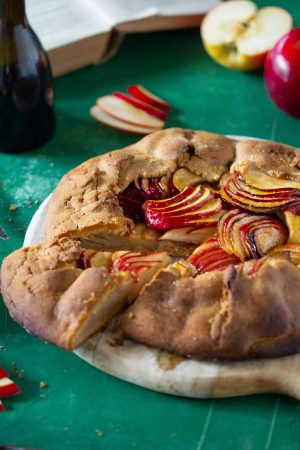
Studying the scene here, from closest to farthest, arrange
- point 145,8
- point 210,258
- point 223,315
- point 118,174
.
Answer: point 223,315 < point 210,258 < point 118,174 < point 145,8

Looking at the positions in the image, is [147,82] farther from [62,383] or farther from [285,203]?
[62,383]

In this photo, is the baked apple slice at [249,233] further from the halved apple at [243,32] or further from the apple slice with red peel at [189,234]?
the halved apple at [243,32]

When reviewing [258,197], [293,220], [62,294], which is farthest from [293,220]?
[62,294]

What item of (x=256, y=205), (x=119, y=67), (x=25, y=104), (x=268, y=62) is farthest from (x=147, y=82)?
(x=256, y=205)

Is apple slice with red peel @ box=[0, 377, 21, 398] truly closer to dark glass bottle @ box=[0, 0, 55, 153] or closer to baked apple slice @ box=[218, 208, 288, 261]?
baked apple slice @ box=[218, 208, 288, 261]

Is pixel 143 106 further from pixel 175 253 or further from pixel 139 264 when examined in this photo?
pixel 139 264

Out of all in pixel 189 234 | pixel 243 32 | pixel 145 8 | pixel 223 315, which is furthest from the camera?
pixel 145 8

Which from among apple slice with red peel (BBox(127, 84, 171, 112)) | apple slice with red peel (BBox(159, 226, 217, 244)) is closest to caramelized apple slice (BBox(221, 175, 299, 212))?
apple slice with red peel (BBox(159, 226, 217, 244))
